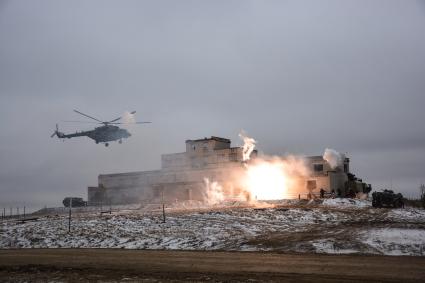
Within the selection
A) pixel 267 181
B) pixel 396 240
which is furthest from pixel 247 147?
pixel 396 240

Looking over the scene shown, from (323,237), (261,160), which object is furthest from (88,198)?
(323,237)

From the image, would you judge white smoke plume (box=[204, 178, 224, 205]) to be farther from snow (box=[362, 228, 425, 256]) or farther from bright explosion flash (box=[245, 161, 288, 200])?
snow (box=[362, 228, 425, 256])

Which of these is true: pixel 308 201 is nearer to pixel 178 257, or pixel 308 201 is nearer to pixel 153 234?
pixel 153 234

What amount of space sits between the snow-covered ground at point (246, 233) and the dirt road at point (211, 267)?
101 inches

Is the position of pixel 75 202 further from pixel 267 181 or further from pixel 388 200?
pixel 388 200

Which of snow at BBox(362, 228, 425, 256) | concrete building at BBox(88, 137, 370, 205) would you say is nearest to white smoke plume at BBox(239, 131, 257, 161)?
concrete building at BBox(88, 137, 370, 205)

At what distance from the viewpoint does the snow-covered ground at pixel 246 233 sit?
2219 cm

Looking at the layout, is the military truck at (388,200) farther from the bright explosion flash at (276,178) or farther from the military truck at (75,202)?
the military truck at (75,202)

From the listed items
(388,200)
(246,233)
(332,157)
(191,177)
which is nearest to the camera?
(246,233)

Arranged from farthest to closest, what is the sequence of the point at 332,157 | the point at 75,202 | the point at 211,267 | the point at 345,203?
the point at 75,202 → the point at 332,157 → the point at 345,203 → the point at 211,267

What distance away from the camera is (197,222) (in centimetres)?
3475

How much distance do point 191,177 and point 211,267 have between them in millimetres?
70915

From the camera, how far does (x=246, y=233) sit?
2861cm

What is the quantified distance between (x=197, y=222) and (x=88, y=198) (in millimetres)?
68565
